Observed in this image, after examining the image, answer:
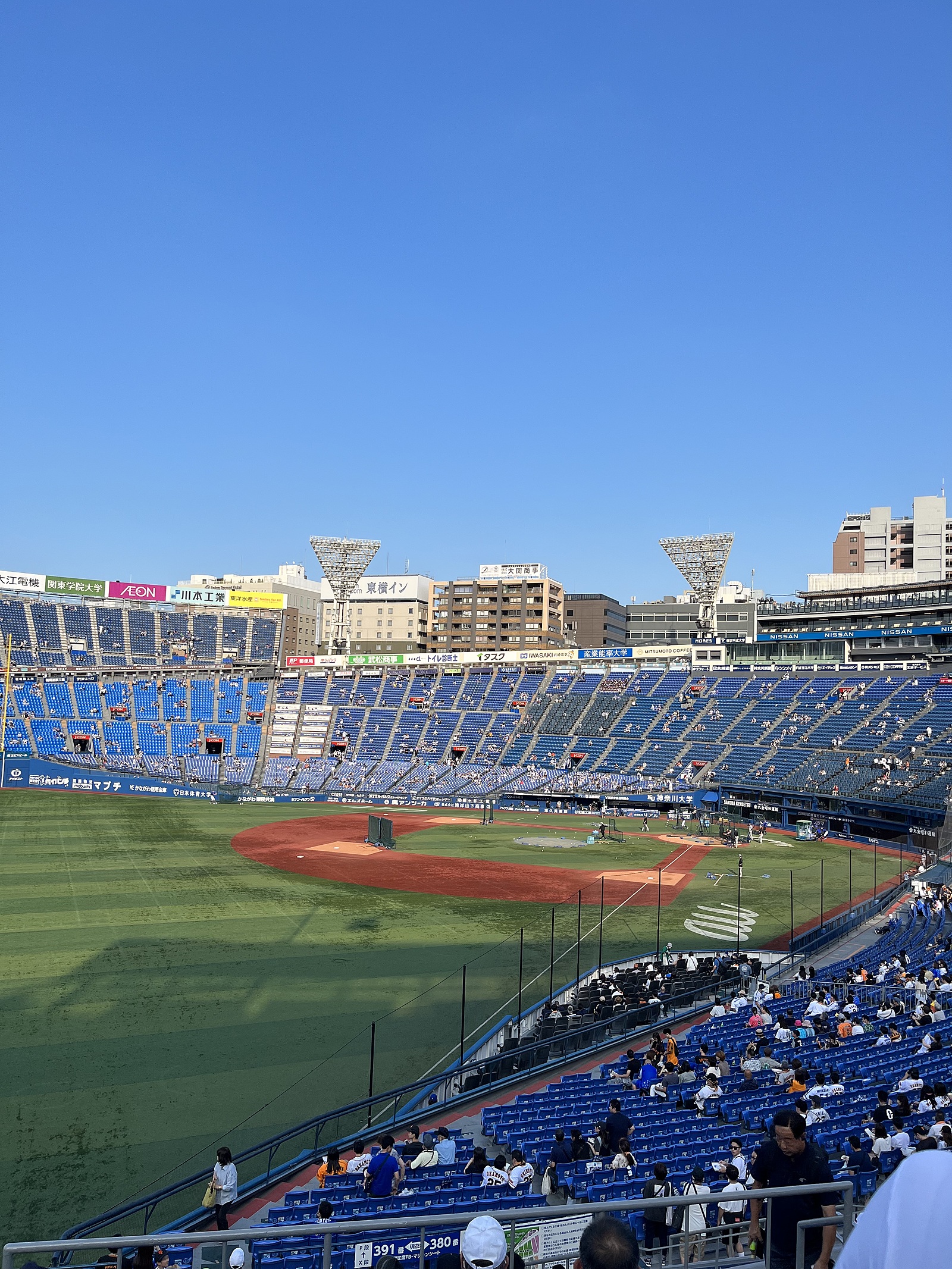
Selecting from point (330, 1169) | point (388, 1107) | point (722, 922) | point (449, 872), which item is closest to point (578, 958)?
point (388, 1107)

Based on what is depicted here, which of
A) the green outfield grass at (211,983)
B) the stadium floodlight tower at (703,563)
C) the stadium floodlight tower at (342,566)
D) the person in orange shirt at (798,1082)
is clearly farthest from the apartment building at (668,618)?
the person in orange shirt at (798,1082)

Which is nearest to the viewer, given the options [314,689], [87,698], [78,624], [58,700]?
[58,700]

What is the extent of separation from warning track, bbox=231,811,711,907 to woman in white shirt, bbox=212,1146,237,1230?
30.2 metres

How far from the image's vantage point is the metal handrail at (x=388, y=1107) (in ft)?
46.1

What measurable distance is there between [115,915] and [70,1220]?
2241 cm

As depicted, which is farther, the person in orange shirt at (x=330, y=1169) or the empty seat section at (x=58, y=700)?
the empty seat section at (x=58, y=700)

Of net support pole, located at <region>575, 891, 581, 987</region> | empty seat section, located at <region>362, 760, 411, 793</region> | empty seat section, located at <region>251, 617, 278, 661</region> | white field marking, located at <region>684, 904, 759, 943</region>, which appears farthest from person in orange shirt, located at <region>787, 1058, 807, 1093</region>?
empty seat section, located at <region>251, 617, 278, 661</region>

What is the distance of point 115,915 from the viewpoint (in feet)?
117

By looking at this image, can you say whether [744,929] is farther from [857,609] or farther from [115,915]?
[857,609]

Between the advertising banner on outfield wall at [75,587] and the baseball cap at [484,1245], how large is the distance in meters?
118

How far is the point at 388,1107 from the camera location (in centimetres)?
1938

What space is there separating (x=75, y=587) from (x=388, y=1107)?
106m

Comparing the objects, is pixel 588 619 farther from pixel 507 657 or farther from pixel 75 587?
pixel 75 587

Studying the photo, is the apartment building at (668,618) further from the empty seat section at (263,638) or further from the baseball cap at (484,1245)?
the baseball cap at (484,1245)
